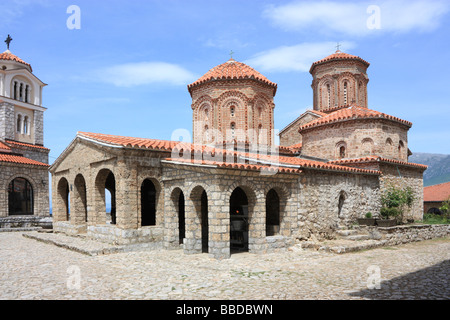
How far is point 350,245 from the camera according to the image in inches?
459

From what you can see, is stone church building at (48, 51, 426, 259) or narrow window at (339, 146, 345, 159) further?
narrow window at (339, 146, 345, 159)

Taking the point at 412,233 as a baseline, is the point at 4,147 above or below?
above

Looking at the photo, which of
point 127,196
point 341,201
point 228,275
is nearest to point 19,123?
point 127,196

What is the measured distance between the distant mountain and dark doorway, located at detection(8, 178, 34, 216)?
5264 inches

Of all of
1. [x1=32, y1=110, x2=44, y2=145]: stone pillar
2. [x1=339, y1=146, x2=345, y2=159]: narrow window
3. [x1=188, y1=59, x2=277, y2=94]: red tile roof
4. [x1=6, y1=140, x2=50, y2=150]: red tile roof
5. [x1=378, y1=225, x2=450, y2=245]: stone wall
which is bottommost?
[x1=378, y1=225, x2=450, y2=245]: stone wall

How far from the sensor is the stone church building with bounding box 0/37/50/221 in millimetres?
21938

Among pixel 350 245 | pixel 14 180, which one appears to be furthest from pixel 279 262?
pixel 14 180

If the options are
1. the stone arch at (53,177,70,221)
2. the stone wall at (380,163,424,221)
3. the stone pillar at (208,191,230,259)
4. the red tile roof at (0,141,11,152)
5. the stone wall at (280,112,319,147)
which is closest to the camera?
the stone pillar at (208,191,230,259)

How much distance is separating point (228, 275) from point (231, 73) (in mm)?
12067

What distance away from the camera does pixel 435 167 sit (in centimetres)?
15350

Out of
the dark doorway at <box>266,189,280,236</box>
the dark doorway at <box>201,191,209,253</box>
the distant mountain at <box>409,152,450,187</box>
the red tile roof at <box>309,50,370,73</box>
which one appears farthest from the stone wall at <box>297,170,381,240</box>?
the distant mountain at <box>409,152,450,187</box>

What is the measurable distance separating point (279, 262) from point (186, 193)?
3.49m

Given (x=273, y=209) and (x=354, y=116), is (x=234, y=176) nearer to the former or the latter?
(x=273, y=209)

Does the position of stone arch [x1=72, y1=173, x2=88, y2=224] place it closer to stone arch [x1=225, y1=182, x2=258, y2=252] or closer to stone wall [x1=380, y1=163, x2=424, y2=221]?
stone arch [x1=225, y1=182, x2=258, y2=252]
